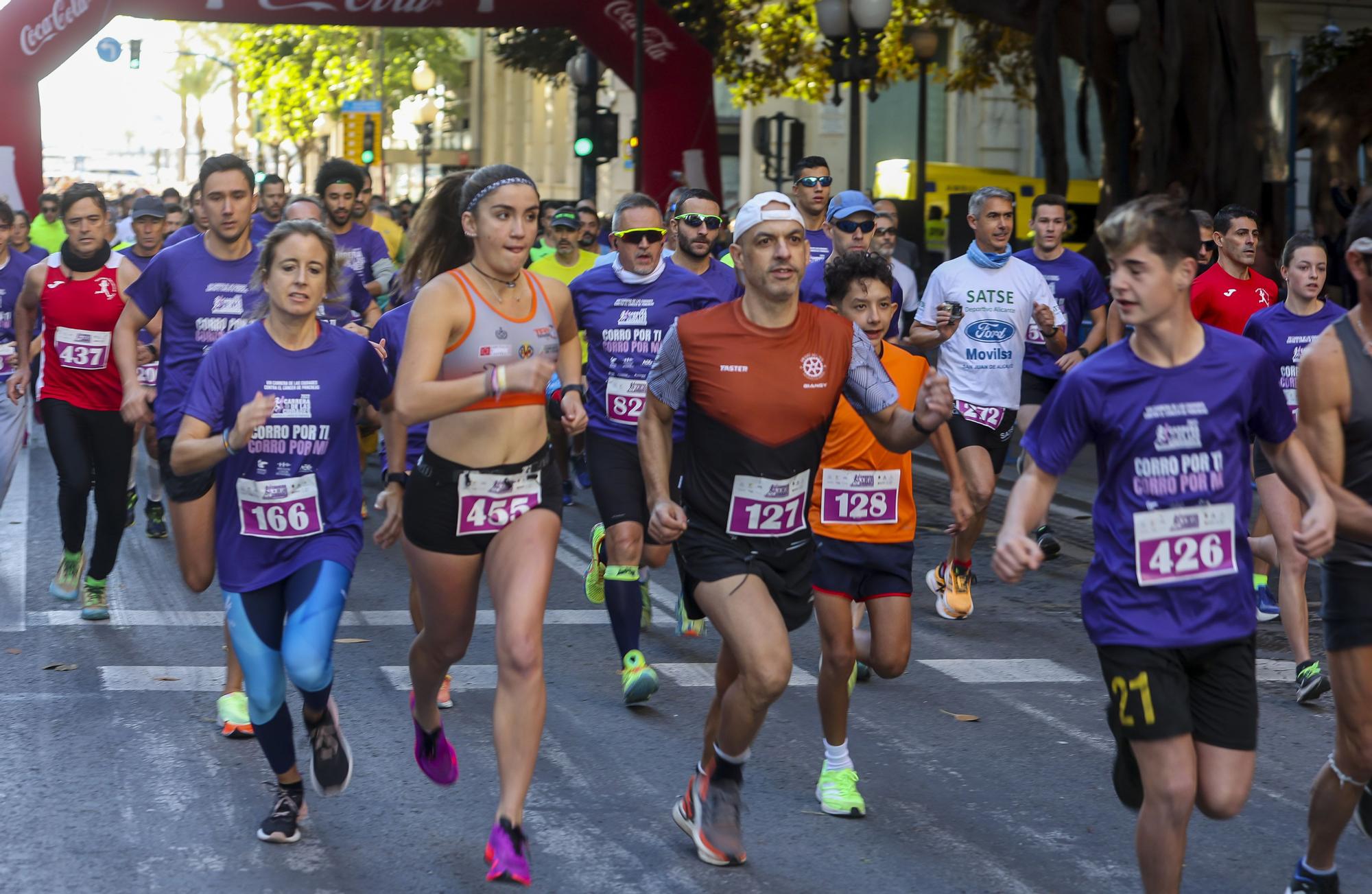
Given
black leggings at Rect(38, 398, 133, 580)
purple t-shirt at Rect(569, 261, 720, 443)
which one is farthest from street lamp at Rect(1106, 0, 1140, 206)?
black leggings at Rect(38, 398, 133, 580)

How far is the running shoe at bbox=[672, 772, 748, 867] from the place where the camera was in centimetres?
509

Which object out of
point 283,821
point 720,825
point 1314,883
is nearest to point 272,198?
point 283,821

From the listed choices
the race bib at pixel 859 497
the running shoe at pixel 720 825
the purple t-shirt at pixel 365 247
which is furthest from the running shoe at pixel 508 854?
the purple t-shirt at pixel 365 247

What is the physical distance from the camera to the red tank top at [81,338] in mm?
8781

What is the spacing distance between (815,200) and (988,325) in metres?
1.25

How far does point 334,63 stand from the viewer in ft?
182

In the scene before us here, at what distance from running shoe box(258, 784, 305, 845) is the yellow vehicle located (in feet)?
78.0

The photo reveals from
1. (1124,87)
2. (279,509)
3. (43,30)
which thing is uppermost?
(43,30)

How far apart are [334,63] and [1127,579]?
177 feet

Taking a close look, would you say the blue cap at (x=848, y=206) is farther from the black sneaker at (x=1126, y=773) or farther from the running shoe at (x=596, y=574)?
the black sneaker at (x=1126, y=773)

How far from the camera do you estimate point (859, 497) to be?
6031mm

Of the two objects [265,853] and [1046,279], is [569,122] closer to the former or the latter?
[1046,279]

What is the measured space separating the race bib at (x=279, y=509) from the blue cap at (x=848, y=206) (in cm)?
453

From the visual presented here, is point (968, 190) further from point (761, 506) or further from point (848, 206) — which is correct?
point (761, 506)
